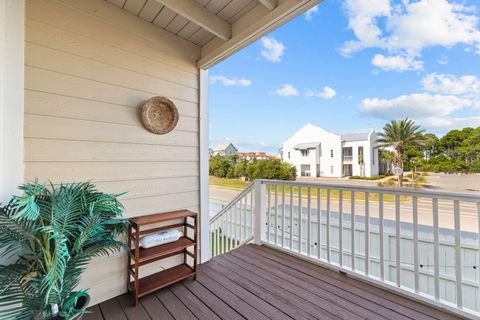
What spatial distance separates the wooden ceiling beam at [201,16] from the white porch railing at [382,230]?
73.5 inches

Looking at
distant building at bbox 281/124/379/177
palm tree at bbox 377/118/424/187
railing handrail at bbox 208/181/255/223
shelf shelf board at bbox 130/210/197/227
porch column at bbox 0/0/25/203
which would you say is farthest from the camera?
distant building at bbox 281/124/379/177

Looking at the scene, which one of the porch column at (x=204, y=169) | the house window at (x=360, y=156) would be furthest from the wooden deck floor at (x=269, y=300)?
the house window at (x=360, y=156)

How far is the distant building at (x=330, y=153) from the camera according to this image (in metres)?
4.62

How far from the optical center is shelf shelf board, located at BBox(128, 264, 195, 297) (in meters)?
1.76

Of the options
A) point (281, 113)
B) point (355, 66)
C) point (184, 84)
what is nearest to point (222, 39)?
point (184, 84)

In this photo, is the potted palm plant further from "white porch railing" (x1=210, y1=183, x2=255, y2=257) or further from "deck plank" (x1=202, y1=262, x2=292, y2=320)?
"white porch railing" (x1=210, y1=183, x2=255, y2=257)

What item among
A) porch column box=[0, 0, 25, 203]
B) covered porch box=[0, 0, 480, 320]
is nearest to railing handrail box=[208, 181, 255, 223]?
covered porch box=[0, 0, 480, 320]

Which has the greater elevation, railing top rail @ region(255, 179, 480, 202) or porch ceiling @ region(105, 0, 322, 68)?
porch ceiling @ region(105, 0, 322, 68)

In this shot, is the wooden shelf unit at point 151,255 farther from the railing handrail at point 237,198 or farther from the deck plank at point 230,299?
the railing handrail at point 237,198

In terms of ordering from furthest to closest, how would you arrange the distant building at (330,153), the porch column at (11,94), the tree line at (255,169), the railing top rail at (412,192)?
the tree line at (255,169) < the distant building at (330,153) < the railing top rail at (412,192) < the porch column at (11,94)

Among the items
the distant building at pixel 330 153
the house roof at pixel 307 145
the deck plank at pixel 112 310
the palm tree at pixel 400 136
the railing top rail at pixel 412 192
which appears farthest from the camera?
the house roof at pixel 307 145

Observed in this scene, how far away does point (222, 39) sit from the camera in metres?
2.11

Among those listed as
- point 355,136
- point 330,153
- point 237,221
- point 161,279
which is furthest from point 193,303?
point 355,136

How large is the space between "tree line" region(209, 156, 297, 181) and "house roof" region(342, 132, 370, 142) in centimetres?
171
